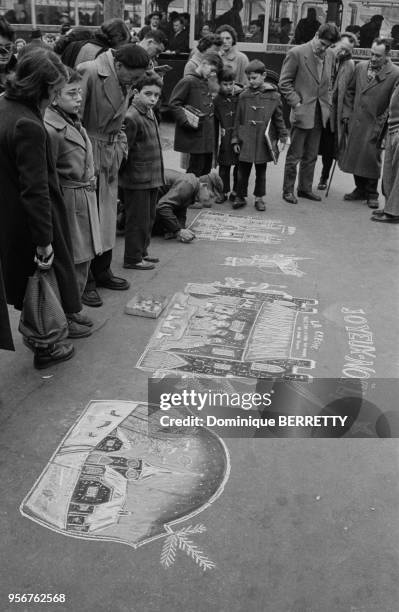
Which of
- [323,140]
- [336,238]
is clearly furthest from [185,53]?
[336,238]

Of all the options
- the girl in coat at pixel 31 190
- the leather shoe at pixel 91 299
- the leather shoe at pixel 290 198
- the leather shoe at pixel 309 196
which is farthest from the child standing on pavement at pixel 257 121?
the girl in coat at pixel 31 190

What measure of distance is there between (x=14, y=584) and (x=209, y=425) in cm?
118

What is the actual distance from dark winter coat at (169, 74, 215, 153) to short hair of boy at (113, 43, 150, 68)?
7.94 feet

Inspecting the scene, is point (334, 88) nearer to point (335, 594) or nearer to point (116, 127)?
point (116, 127)

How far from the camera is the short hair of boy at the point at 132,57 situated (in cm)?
397

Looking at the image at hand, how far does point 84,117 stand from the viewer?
4.12 metres

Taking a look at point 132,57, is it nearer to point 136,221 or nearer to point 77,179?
point 77,179

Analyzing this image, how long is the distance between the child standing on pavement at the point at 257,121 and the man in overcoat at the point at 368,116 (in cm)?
107

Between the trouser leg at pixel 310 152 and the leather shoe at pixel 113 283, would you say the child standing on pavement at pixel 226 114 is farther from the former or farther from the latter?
the leather shoe at pixel 113 283

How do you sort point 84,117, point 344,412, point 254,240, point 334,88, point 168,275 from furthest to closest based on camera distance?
point 334,88 < point 254,240 < point 168,275 < point 84,117 < point 344,412

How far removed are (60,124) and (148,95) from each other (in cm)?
113

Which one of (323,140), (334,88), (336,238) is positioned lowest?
(336,238)

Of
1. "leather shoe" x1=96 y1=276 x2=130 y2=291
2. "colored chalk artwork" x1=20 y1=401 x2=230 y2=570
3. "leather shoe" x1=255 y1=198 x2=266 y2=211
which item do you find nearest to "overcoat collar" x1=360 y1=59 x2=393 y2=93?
"leather shoe" x1=255 y1=198 x2=266 y2=211

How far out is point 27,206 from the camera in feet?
9.97
